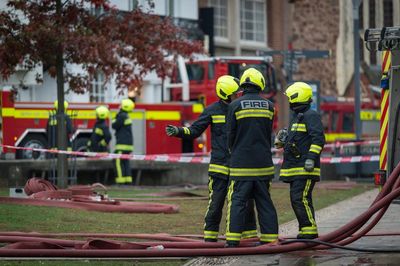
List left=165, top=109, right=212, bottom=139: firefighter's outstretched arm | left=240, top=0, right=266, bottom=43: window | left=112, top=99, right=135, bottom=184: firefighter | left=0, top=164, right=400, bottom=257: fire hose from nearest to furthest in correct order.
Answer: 1. left=0, top=164, right=400, bottom=257: fire hose
2. left=165, top=109, right=212, bottom=139: firefighter's outstretched arm
3. left=112, top=99, right=135, bottom=184: firefighter
4. left=240, top=0, right=266, bottom=43: window

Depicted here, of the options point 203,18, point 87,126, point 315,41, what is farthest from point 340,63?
point 87,126

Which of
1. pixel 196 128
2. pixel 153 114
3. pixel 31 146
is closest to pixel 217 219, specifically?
pixel 196 128

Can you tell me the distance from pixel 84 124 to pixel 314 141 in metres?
17.2

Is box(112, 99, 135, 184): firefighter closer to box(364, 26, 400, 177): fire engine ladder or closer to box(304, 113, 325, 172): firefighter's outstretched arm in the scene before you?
box(364, 26, 400, 177): fire engine ladder

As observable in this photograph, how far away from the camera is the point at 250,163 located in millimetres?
12062

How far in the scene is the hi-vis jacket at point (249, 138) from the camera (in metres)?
12.1

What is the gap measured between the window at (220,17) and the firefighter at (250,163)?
102 ft

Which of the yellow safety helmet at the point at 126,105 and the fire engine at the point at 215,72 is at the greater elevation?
the fire engine at the point at 215,72

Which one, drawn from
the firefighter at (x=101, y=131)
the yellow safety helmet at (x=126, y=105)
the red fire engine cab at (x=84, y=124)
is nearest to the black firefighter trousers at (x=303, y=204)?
the yellow safety helmet at (x=126, y=105)

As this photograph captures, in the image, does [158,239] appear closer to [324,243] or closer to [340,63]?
[324,243]

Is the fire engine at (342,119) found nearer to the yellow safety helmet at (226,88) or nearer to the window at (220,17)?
the window at (220,17)

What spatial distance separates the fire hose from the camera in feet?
36.9

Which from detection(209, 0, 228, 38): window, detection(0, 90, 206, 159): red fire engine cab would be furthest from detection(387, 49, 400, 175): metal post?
detection(209, 0, 228, 38): window

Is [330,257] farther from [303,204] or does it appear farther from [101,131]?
[101,131]
